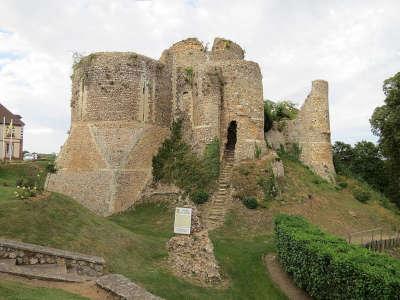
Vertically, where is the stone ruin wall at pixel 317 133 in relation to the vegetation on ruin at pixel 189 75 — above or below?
below

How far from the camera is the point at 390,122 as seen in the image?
30188mm

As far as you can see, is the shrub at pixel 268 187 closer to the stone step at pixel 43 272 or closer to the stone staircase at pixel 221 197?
the stone staircase at pixel 221 197

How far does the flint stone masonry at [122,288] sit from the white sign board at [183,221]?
15.7 feet

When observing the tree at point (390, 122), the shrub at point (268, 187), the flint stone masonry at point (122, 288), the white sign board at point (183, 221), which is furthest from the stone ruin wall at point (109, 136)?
the tree at point (390, 122)

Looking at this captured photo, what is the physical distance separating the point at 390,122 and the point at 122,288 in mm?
25688

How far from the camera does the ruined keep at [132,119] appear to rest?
83.6ft

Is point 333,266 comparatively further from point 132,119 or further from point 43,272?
point 132,119

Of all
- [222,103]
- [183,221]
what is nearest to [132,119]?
[222,103]

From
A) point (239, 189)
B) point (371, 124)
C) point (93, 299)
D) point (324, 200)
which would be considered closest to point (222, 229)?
point (239, 189)

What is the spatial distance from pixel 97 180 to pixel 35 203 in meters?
10.2

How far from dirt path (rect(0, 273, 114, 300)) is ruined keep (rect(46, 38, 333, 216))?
525 inches

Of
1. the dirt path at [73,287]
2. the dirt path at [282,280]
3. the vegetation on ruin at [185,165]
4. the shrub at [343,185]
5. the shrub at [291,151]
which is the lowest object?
the dirt path at [282,280]

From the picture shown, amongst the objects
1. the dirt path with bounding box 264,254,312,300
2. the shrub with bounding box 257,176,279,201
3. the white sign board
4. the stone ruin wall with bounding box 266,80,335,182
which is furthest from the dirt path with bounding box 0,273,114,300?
the stone ruin wall with bounding box 266,80,335,182

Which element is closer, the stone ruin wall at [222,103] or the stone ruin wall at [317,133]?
the stone ruin wall at [222,103]
